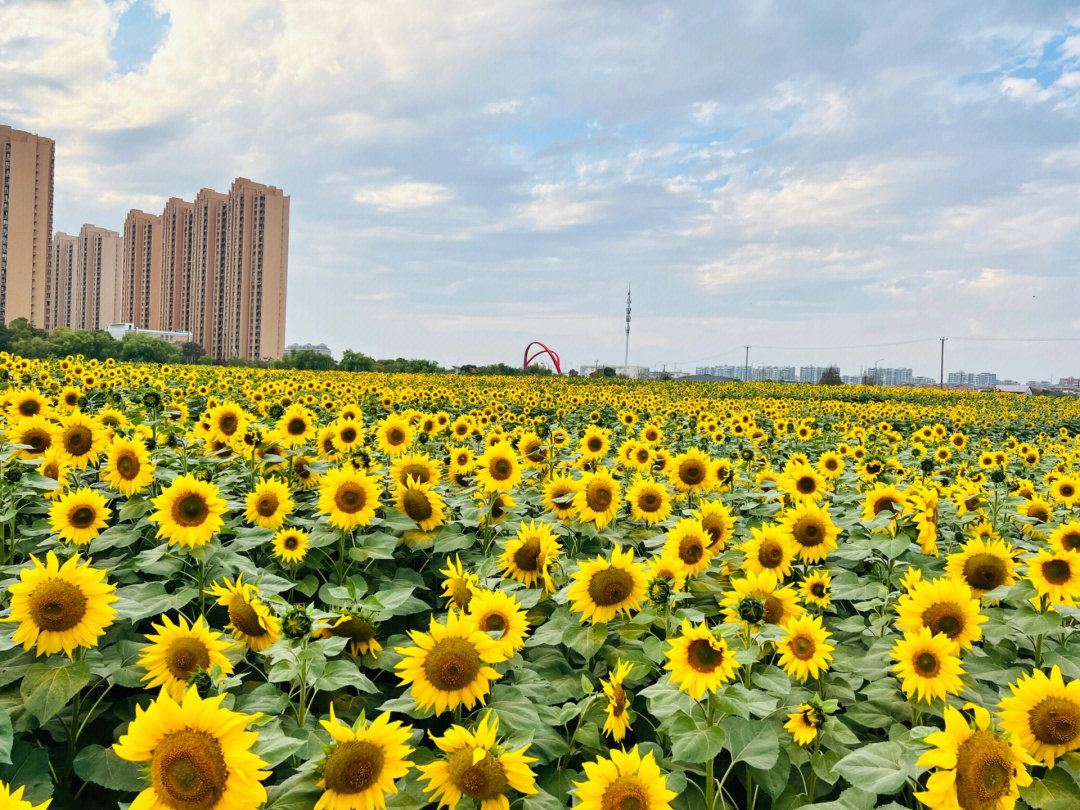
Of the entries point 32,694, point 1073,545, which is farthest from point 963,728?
point 32,694

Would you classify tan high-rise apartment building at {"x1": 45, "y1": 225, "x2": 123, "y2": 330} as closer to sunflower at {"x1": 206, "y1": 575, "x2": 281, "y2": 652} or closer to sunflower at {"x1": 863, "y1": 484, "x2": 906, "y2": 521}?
sunflower at {"x1": 206, "y1": 575, "x2": 281, "y2": 652}

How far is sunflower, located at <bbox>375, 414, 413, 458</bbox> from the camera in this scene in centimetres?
513

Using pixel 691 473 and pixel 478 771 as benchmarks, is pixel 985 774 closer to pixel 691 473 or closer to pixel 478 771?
pixel 478 771

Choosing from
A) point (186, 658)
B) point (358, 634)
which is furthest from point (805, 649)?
point (186, 658)

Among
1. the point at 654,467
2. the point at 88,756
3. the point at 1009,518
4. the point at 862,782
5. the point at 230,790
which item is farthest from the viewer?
the point at 654,467

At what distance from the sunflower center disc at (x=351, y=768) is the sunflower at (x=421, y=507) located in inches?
79.3

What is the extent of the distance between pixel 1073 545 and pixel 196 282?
394 feet

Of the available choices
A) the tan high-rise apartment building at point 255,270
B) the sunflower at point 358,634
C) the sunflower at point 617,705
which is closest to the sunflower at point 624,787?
the sunflower at point 617,705

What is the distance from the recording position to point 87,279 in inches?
4803

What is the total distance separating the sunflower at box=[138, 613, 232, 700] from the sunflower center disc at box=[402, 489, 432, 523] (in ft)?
5.01

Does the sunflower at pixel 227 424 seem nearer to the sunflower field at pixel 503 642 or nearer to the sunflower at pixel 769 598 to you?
the sunflower field at pixel 503 642

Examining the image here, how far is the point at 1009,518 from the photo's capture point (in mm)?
4484

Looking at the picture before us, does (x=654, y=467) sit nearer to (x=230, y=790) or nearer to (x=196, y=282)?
(x=230, y=790)

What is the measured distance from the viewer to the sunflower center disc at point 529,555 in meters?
3.18
